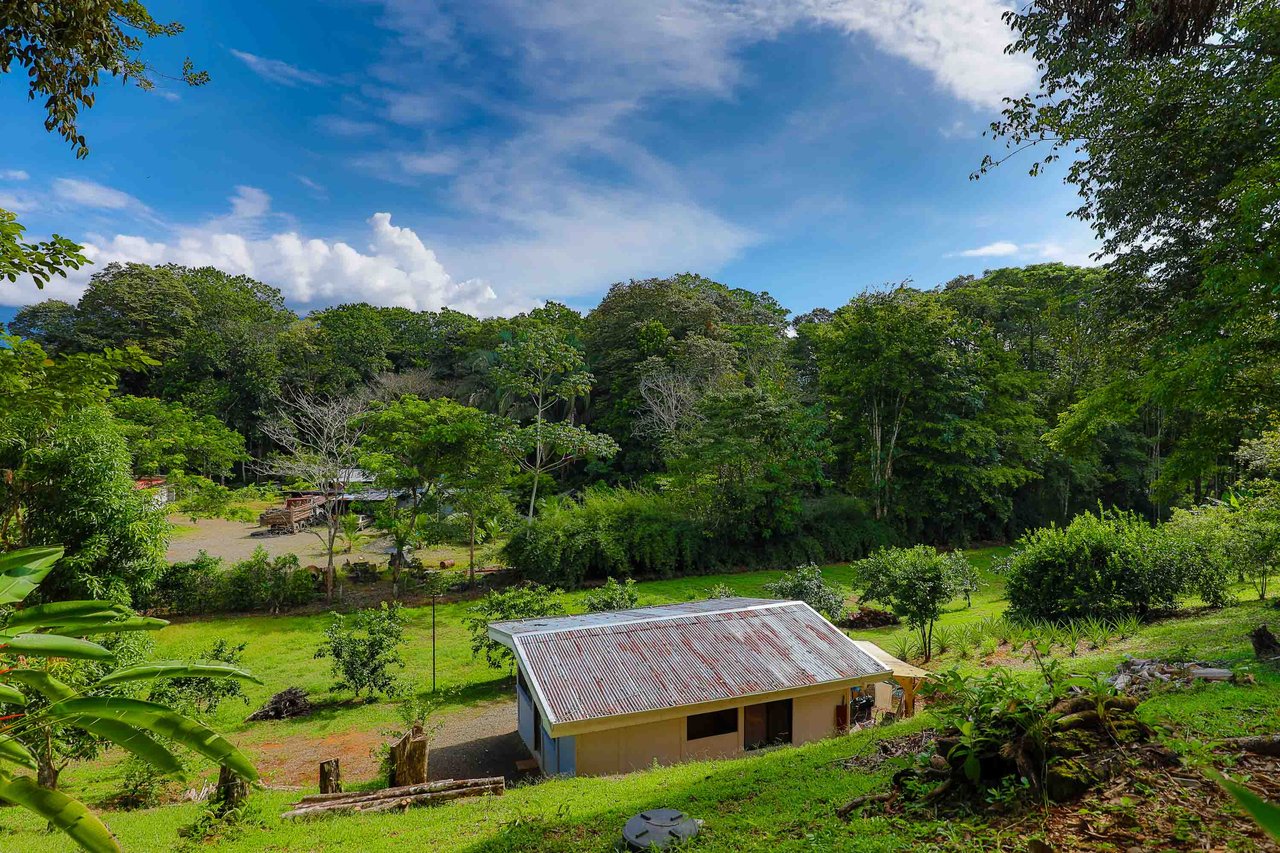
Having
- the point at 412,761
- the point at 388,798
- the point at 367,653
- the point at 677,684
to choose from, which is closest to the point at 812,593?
the point at 677,684

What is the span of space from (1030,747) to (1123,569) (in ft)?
36.4

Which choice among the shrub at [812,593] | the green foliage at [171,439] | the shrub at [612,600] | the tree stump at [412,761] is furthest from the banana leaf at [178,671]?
the green foliage at [171,439]

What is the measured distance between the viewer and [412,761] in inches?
312

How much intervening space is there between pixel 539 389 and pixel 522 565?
245 inches

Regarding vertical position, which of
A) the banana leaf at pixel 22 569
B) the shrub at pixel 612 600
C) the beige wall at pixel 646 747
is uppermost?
the banana leaf at pixel 22 569

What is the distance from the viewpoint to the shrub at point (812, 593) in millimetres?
15312

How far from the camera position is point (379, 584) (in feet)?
66.9

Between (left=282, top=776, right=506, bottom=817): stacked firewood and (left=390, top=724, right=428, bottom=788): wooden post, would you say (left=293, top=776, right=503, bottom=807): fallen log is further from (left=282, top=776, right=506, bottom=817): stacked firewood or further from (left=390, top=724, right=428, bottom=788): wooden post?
(left=390, top=724, right=428, bottom=788): wooden post

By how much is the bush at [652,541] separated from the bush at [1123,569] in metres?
11.2

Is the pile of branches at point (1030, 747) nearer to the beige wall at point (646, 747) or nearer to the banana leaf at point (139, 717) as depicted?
the banana leaf at point (139, 717)

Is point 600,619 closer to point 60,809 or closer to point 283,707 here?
point 283,707

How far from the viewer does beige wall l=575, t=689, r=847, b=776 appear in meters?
8.31

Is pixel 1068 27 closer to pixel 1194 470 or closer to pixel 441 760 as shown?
pixel 1194 470

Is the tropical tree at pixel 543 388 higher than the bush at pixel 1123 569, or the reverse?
the tropical tree at pixel 543 388
